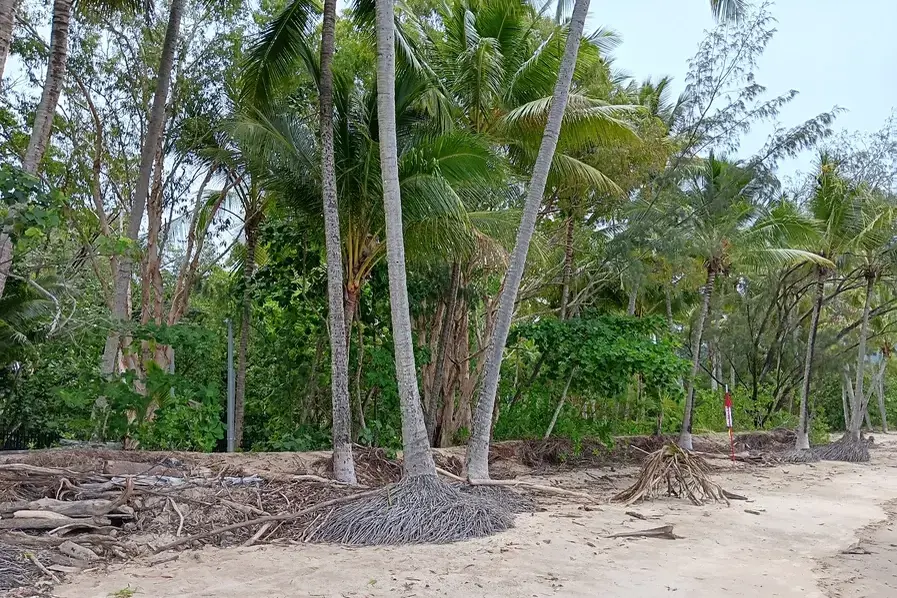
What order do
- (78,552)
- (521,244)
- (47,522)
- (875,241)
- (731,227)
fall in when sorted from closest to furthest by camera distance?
(78,552), (47,522), (521,244), (731,227), (875,241)

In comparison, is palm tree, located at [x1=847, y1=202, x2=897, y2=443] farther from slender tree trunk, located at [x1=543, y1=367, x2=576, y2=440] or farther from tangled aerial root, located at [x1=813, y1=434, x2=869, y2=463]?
slender tree trunk, located at [x1=543, y1=367, x2=576, y2=440]

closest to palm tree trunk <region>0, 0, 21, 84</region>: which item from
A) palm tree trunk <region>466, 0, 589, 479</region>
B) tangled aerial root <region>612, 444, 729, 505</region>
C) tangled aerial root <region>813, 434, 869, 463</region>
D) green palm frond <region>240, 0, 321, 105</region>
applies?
green palm frond <region>240, 0, 321, 105</region>

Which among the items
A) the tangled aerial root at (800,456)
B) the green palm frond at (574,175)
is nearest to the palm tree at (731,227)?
the green palm frond at (574,175)

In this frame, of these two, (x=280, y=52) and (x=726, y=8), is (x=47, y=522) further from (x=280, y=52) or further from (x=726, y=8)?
(x=726, y=8)

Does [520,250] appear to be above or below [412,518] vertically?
above

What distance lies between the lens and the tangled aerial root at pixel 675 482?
32.4ft

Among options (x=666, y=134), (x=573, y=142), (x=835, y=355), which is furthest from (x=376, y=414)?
(x=835, y=355)

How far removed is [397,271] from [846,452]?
50.2 ft

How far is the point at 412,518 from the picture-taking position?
724 centimetres

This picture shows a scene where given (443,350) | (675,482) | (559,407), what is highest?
(443,350)

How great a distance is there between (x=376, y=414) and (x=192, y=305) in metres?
9.92

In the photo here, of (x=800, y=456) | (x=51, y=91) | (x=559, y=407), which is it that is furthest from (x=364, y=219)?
(x=800, y=456)

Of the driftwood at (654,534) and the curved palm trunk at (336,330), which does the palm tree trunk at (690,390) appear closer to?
the driftwood at (654,534)

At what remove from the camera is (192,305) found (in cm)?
2058
